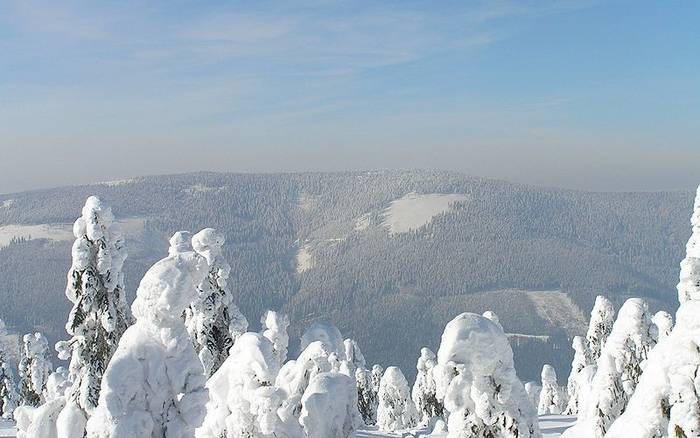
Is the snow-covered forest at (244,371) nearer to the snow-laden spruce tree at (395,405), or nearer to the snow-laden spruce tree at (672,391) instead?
the snow-laden spruce tree at (672,391)

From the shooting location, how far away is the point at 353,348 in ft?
203

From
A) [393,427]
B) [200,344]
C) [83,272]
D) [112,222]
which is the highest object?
[112,222]

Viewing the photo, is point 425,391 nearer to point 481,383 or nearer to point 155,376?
point 481,383

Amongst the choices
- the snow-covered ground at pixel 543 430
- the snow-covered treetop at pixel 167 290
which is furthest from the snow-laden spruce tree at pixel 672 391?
the snow-covered ground at pixel 543 430

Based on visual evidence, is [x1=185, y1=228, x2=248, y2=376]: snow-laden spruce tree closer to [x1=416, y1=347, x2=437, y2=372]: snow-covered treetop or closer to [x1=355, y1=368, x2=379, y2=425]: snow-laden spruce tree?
[x1=416, y1=347, x2=437, y2=372]: snow-covered treetop

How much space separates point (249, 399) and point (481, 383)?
5130 mm

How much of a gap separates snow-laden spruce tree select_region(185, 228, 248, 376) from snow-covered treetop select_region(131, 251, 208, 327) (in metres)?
14.1

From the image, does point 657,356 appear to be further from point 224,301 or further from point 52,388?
point 52,388

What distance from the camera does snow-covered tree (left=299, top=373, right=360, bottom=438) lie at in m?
16.8

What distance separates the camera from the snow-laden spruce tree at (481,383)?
1183 cm

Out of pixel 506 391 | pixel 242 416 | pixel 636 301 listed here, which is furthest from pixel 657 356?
pixel 636 301

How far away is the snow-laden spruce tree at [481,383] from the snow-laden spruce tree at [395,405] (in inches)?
1852

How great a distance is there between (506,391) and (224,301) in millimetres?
15809

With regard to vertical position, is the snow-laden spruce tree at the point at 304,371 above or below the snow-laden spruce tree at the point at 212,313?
below
